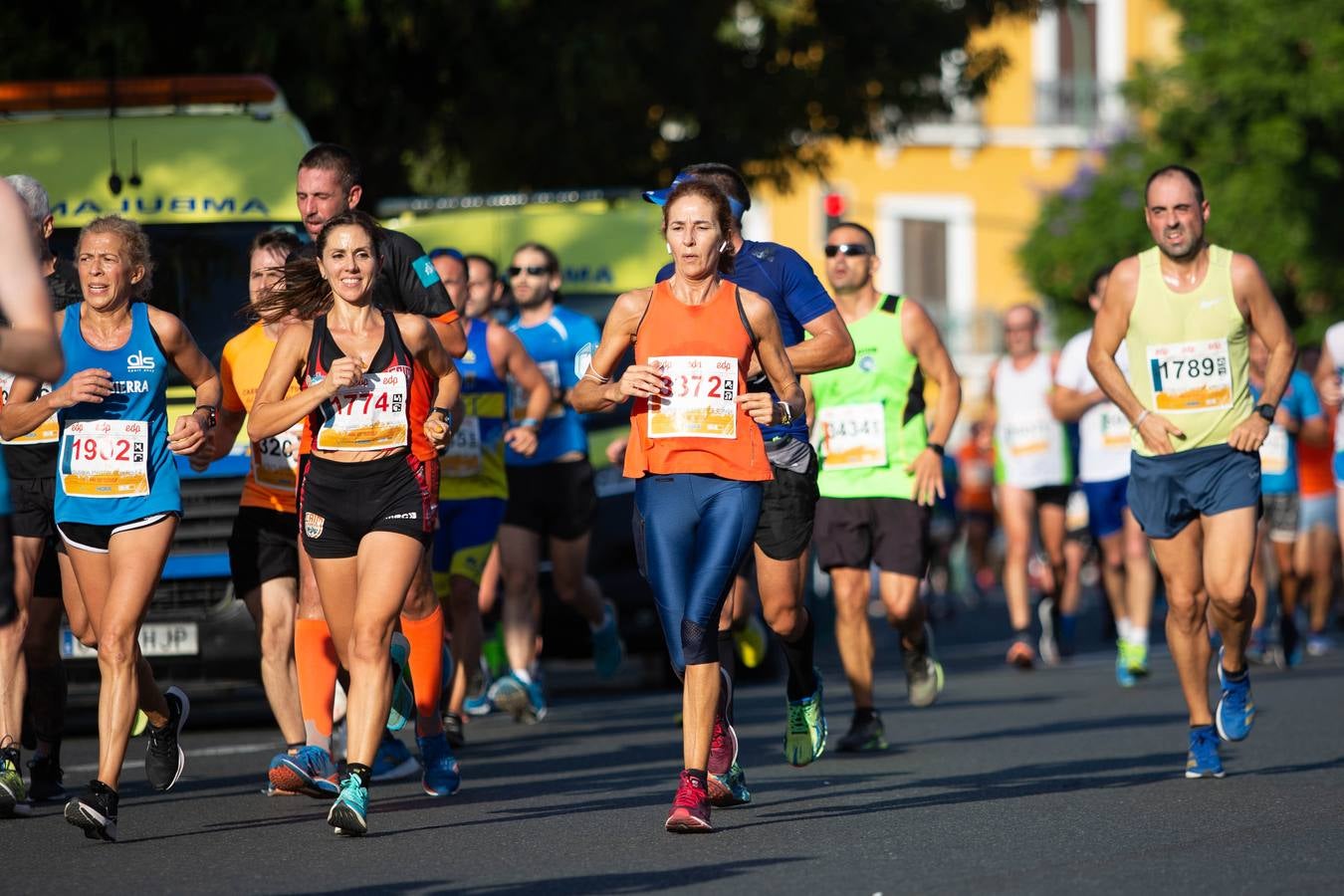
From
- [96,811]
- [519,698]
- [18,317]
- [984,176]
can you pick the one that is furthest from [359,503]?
[984,176]

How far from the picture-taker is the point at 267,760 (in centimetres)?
1084

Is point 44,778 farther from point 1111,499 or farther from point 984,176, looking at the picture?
point 984,176

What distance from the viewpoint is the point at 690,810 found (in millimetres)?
7961

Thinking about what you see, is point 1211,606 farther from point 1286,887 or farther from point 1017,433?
point 1017,433

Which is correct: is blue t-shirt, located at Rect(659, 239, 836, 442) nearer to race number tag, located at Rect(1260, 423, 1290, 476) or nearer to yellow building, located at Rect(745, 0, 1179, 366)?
race number tag, located at Rect(1260, 423, 1290, 476)

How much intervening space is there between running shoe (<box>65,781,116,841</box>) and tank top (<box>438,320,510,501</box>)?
3594mm

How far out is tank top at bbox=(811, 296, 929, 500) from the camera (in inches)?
Answer: 441

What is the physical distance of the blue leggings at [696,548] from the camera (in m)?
8.16

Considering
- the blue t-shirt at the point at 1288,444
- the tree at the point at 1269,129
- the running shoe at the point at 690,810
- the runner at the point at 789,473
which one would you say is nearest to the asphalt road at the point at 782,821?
the running shoe at the point at 690,810

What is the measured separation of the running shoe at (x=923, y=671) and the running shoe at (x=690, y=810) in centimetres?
377

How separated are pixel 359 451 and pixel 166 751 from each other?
1.38 meters

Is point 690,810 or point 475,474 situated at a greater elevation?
point 475,474

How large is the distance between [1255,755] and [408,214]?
7603 mm

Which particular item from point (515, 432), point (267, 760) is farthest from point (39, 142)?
point (267, 760)
